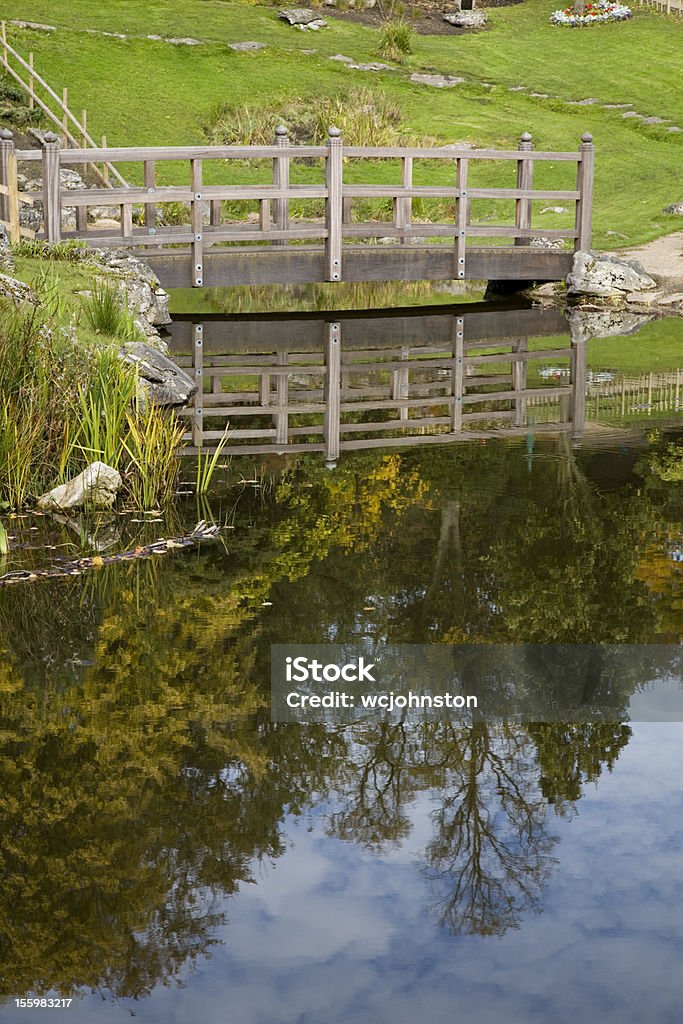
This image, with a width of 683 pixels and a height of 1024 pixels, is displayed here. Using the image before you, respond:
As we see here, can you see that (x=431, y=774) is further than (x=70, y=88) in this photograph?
No

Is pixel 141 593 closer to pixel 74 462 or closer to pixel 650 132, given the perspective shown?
pixel 74 462

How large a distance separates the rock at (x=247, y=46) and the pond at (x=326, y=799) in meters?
28.7

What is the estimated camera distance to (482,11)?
42781 mm

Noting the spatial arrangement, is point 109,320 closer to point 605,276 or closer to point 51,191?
point 51,191

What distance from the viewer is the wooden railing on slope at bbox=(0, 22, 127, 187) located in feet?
82.2

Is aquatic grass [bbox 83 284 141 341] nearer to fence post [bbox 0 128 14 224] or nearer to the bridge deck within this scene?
fence post [bbox 0 128 14 224]

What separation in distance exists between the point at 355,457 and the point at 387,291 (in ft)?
37.3

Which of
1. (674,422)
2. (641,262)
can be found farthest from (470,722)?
(641,262)

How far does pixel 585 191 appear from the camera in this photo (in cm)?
2020

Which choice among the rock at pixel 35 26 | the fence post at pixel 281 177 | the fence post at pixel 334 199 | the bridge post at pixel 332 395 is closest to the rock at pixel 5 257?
the bridge post at pixel 332 395

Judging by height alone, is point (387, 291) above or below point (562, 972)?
above

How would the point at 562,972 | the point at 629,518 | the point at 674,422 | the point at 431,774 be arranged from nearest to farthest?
1. the point at 562,972
2. the point at 431,774
3. the point at 629,518
4. the point at 674,422

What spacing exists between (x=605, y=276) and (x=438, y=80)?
Result: 16630mm

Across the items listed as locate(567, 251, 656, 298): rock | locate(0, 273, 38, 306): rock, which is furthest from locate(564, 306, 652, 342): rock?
locate(0, 273, 38, 306): rock
